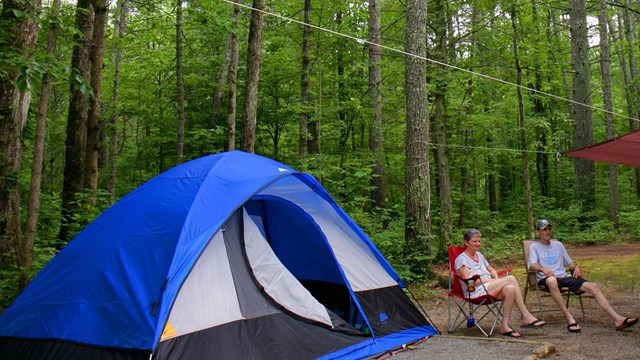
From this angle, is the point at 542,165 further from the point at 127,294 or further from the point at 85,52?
the point at 127,294

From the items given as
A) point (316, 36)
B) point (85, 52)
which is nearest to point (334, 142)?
point (316, 36)

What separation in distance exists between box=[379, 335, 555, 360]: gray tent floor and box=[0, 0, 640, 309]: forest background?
2.48 metres

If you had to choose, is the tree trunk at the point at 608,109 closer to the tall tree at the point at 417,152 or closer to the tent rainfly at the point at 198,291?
the tall tree at the point at 417,152

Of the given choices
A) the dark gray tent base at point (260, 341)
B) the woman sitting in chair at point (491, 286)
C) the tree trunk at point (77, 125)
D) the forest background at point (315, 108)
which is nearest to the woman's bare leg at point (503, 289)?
the woman sitting in chair at point (491, 286)

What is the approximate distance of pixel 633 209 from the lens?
14.6 m

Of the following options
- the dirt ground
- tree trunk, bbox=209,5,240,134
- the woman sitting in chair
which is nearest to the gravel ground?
the dirt ground

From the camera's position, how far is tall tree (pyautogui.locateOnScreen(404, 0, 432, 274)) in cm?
731

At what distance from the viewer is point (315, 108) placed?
9461mm

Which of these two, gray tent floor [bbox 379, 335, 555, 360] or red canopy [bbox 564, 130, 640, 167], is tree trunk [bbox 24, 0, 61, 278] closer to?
gray tent floor [bbox 379, 335, 555, 360]

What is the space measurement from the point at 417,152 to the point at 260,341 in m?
4.38

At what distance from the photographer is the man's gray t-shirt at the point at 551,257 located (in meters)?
5.34

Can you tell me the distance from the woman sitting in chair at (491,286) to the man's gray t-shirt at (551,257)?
557 millimetres

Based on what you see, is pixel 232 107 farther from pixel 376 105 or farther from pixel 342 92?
pixel 342 92

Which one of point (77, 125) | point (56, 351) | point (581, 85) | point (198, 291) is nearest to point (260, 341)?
point (198, 291)
